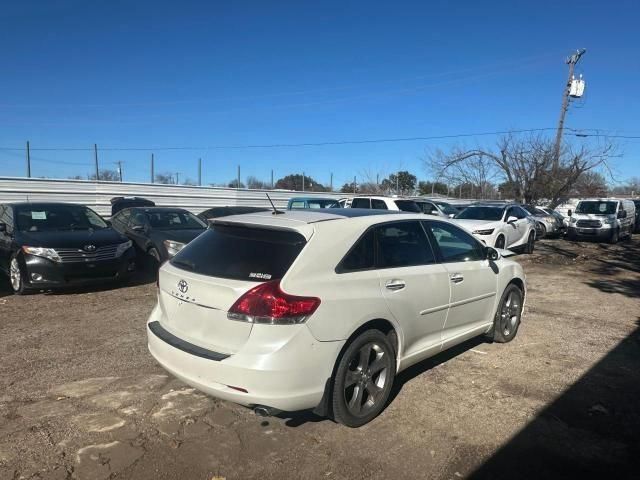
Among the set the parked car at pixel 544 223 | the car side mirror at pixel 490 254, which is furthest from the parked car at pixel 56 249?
the parked car at pixel 544 223

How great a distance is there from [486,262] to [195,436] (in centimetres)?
344

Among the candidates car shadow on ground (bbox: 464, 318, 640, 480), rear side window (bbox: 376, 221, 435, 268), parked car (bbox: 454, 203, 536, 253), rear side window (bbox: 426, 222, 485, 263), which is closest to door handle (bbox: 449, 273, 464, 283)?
rear side window (bbox: 426, 222, 485, 263)

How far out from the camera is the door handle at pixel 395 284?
12.5 ft

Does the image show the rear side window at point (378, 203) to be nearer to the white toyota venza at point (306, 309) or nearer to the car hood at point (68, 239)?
the car hood at point (68, 239)

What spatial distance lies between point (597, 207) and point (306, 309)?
2081 cm

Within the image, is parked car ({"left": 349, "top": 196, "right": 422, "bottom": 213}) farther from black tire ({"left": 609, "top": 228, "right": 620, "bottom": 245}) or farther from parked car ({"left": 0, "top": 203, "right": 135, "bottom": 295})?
black tire ({"left": 609, "top": 228, "right": 620, "bottom": 245})

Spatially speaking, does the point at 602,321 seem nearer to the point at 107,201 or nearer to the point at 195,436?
the point at 195,436

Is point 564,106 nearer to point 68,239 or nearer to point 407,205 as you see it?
point 407,205

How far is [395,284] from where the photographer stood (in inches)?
152

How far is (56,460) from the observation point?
311cm

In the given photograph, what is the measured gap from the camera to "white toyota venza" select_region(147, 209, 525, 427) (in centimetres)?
315

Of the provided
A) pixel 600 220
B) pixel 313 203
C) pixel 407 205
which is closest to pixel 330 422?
pixel 407 205

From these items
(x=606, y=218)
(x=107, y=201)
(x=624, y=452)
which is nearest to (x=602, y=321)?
(x=624, y=452)

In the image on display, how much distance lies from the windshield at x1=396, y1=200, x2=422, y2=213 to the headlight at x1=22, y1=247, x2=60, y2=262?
9990 millimetres
